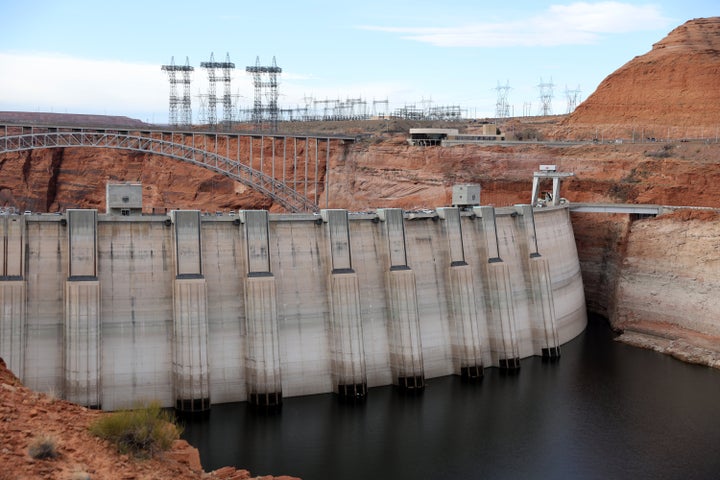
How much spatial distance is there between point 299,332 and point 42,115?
9456 cm

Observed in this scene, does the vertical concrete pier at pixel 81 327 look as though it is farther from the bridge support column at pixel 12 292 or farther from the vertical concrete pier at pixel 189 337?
the vertical concrete pier at pixel 189 337

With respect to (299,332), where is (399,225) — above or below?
above

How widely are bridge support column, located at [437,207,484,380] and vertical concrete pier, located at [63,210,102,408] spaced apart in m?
19.8

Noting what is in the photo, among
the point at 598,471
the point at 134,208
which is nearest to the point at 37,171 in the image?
the point at 134,208

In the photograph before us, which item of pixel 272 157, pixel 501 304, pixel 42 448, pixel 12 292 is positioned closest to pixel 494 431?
pixel 501 304

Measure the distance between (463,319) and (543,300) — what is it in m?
7.46

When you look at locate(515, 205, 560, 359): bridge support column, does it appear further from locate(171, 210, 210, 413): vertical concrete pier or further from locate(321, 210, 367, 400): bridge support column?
locate(171, 210, 210, 413): vertical concrete pier

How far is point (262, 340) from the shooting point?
132 feet

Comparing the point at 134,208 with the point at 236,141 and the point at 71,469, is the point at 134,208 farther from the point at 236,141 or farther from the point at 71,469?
the point at 236,141

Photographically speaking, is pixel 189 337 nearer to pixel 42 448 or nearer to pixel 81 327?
pixel 81 327

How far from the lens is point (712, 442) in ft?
126

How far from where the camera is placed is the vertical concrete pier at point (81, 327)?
3681 cm

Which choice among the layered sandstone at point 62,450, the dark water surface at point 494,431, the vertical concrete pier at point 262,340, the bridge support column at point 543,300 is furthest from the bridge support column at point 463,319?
the layered sandstone at point 62,450

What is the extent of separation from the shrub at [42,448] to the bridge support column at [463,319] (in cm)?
3114
